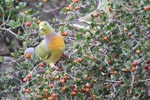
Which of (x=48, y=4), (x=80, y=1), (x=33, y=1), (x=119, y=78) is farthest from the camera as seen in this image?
(x=48, y=4)

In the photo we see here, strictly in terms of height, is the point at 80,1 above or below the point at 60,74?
above

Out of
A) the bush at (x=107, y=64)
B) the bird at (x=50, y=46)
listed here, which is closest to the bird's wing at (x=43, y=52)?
the bird at (x=50, y=46)

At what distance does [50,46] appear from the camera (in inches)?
129

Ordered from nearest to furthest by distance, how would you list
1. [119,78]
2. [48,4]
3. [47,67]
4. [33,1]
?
[119,78]
[47,67]
[33,1]
[48,4]

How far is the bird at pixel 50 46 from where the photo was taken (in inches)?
126

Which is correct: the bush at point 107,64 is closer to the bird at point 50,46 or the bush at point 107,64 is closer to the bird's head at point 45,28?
the bird at point 50,46

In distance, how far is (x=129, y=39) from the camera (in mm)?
3080

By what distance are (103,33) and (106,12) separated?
273 millimetres

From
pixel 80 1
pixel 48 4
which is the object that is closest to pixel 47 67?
pixel 80 1

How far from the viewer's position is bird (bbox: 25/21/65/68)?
10.5 feet

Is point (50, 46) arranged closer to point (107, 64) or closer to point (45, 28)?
point (45, 28)

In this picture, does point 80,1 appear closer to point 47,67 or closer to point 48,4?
point 47,67

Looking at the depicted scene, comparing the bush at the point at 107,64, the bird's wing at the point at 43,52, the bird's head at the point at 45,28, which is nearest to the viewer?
the bush at the point at 107,64

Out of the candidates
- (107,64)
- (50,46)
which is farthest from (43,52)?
(107,64)
